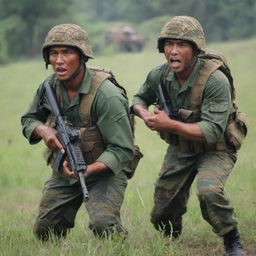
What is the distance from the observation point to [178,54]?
5078 mm

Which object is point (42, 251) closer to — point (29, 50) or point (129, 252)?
point (129, 252)

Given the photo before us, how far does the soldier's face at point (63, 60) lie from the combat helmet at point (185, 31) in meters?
0.73

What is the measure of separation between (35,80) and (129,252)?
64.3 ft

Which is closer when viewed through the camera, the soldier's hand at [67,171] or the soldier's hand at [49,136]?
the soldier's hand at [67,171]

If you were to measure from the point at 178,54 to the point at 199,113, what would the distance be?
50 centimetres

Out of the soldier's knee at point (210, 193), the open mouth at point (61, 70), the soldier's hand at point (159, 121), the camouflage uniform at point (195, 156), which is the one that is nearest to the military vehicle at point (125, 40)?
the camouflage uniform at point (195, 156)

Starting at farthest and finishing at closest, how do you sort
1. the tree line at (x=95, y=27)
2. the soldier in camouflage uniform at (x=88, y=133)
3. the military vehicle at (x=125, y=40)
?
1. the military vehicle at (x=125, y=40)
2. the tree line at (x=95, y=27)
3. the soldier in camouflage uniform at (x=88, y=133)

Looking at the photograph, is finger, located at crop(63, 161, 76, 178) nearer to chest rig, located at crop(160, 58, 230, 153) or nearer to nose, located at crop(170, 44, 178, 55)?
chest rig, located at crop(160, 58, 230, 153)

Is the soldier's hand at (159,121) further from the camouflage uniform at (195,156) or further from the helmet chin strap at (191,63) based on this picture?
the helmet chin strap at (191,63)

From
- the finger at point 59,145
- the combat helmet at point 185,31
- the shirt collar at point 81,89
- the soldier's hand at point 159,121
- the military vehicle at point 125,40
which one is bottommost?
the finger at point 59,145

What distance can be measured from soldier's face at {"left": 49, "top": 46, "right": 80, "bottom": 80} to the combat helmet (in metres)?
0.73

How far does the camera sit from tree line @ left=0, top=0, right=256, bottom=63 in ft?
118

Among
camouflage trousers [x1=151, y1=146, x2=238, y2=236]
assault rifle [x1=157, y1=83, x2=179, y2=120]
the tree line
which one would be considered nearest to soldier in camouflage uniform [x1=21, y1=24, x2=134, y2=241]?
assault rifle [x1=157, y1=83, x2=179, y2=120]

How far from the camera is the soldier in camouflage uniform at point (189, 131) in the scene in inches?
194
